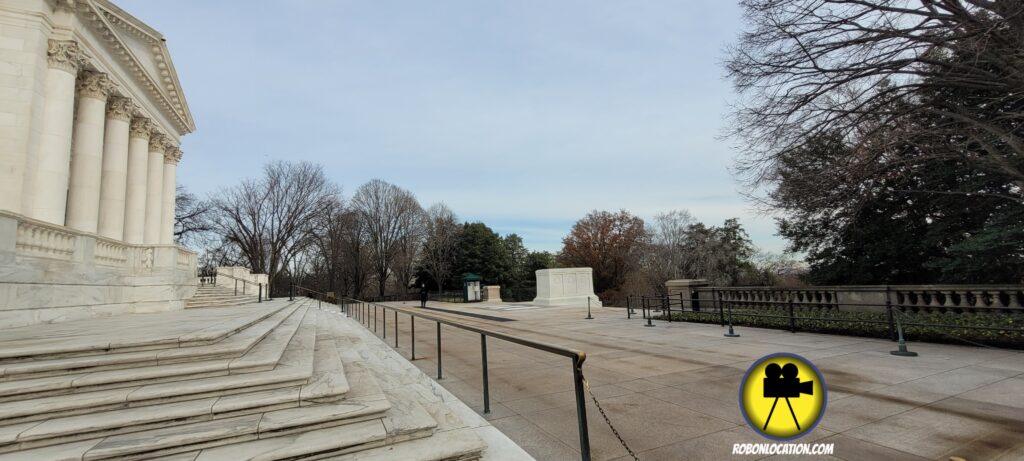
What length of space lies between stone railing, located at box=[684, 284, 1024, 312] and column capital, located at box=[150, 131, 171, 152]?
22777 mm

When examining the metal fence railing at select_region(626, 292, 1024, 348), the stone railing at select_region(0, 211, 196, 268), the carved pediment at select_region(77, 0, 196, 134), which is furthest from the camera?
the carved pediment at select_region(77, 0, 196, 134)

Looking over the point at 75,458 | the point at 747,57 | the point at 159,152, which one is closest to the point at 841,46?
the point at 747,57

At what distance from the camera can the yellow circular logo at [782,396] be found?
9.69 ft

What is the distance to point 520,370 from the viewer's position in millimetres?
7527

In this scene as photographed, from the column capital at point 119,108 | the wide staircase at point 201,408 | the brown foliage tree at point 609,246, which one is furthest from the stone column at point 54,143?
the brown foliage tree at point 609,246

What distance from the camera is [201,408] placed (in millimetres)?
4121

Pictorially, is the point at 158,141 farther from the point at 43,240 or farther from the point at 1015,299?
the point at 1015,299

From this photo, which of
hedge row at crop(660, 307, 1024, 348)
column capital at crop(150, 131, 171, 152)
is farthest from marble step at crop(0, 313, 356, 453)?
column capital at crop(150, 131, 171, 152)

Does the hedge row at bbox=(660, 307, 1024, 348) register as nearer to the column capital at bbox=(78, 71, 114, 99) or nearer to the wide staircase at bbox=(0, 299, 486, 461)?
the wide staircase at bbox=(0, 299, 486, 461)

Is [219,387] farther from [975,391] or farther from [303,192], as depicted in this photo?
[303,192]

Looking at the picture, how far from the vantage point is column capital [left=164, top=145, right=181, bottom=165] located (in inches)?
793

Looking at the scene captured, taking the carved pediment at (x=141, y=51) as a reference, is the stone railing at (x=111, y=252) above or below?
below

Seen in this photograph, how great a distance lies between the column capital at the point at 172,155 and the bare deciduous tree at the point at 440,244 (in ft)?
96.4

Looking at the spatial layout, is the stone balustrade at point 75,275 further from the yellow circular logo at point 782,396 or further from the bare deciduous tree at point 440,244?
the bare deciduous tree at point 440,244
